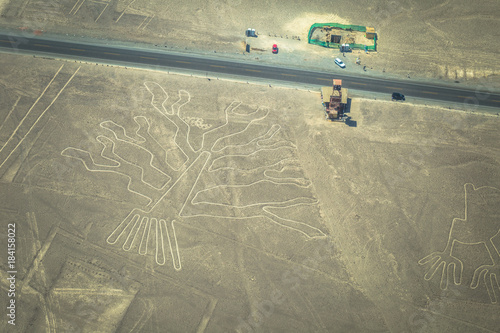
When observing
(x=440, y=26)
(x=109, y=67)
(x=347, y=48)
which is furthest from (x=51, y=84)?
(x=440, y=26)

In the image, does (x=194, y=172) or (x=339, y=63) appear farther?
(x=339, y=63)

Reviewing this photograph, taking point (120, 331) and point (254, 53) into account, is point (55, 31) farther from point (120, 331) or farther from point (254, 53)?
point (120, 331)

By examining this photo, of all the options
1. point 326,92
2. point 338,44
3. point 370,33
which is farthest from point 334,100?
point 370,33

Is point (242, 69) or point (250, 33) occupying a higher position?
point (250, 33)

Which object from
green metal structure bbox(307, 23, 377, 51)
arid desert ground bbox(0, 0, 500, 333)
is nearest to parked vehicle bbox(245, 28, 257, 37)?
arid desert ground bbox(0, 0, 500, 333)

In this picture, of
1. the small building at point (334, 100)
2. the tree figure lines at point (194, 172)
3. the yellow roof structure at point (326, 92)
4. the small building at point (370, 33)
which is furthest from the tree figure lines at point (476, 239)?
the small building at point (370, 33)

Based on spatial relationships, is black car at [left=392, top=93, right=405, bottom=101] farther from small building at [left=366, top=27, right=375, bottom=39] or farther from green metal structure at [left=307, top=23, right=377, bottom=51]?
small building at [left=366, top=27, right=375, bottom=39]

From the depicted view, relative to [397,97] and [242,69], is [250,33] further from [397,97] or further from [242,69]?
[397,97]
